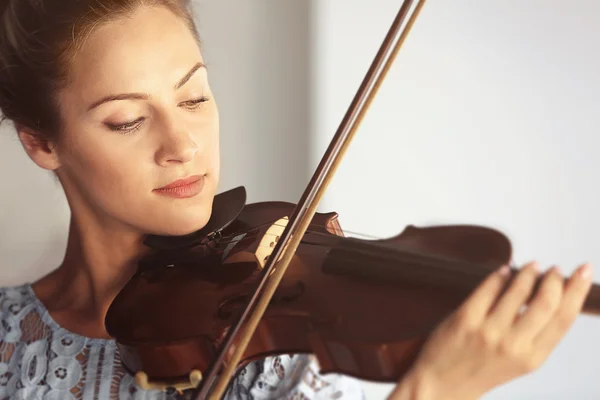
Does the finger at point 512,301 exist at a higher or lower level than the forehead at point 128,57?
lower

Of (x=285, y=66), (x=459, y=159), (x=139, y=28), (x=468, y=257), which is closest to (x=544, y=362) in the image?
(x=468, y=257)

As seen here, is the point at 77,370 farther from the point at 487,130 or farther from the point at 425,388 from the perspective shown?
the point at 487,130

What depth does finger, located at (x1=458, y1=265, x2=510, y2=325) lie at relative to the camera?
610 millimetres

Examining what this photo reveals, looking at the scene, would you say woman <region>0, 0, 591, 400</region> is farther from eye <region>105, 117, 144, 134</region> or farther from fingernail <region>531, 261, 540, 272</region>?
fingernail <region>531, 261, 540, 272</region>

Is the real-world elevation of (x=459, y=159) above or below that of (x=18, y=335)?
above

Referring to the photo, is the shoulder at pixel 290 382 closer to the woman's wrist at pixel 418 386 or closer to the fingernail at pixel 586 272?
the woman's wrist at pixel 418 386

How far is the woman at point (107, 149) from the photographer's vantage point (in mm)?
894

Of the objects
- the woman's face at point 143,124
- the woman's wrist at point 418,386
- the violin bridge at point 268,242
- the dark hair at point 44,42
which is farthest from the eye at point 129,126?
the woman's wrist at point 418,386

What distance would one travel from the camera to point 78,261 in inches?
41.4

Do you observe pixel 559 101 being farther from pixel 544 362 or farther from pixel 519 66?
pixel 544 362

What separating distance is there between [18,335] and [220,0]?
0.66 metres

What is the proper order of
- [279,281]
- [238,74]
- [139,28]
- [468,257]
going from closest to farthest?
[468,257] < [279,281] < [139,28] < [238,74]

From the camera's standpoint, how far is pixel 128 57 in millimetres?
891

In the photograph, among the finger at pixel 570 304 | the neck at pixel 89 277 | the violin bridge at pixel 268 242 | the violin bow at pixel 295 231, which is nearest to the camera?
the finger at pixel 570 304
